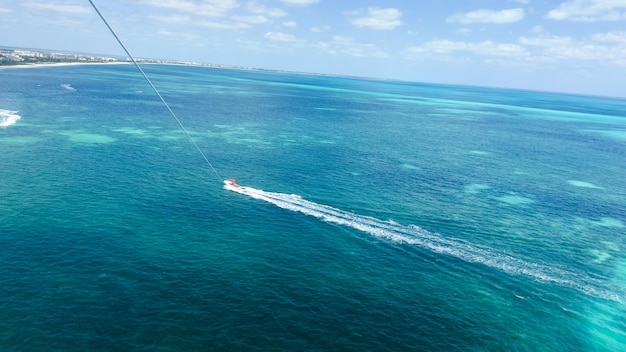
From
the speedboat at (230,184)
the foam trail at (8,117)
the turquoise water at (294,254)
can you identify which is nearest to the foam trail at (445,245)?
the turquoise water at (294,254)

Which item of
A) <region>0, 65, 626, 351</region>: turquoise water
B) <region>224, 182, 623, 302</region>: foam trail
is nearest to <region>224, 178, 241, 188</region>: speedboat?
<region>0, 65, 626, 351</region>: turquoise water

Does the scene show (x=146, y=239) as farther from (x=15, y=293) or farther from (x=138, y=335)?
(x=138, y=335)

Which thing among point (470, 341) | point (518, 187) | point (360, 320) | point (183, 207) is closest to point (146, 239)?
point (183, 207)

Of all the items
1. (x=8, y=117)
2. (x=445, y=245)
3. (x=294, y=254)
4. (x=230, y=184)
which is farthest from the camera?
(x=8, y=117)

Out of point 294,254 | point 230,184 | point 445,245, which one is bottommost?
point 294,254

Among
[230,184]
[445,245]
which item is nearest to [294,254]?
[445,245]

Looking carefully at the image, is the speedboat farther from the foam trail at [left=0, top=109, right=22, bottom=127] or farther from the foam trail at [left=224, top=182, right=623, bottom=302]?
the foam trail at [left=0, top=109, right=22, bottom=127]

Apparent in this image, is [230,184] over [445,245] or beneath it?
over

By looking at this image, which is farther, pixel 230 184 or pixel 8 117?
pixel 8 117

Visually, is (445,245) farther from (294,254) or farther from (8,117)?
(8,117)

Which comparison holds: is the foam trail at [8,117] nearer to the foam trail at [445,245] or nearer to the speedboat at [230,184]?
the speedboat at [230,184]
